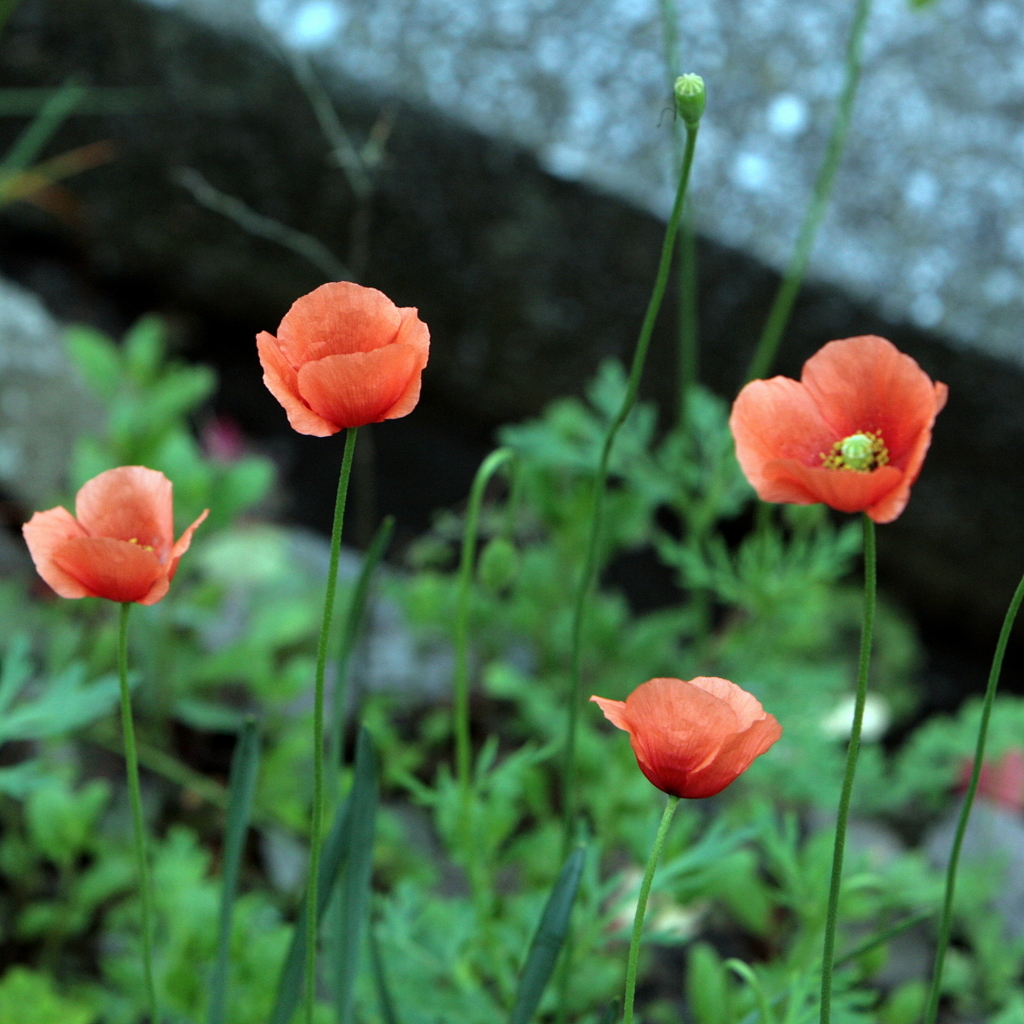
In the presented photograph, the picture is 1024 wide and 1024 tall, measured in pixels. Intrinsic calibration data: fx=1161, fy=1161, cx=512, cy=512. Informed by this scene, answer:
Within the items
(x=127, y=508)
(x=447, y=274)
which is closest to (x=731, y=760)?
(x=127, y=508)

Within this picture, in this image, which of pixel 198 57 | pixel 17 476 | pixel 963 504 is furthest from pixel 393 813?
pixel 198 57

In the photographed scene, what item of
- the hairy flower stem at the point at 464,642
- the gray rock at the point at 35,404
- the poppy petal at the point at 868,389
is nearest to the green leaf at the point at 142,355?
the gray rock at the point at 35,404

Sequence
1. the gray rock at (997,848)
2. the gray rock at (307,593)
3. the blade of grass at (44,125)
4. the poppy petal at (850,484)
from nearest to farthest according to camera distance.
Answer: the poppy petal at (850,484) < the gray rock at (997,848) < the gray rock at (307,593) < the blade of grass at (44,125)

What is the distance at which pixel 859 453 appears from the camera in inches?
22.4

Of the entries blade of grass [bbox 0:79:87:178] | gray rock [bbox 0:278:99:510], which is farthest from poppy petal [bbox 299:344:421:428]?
blade of grass [bbox 0:79:87:178]

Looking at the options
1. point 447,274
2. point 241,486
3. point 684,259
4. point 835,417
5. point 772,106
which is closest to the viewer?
point 835,417

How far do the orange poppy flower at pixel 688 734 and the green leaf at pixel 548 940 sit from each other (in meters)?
0.20

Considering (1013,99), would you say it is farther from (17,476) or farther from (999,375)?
(17,476)

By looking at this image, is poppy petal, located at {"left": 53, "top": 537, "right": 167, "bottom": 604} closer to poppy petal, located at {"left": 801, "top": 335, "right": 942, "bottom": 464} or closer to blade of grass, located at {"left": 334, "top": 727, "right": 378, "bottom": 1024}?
blade of grass, located at {"left": 334, "top": 727, "right": 378, "bottom": 1024}

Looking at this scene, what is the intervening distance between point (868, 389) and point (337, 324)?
0.87 feet

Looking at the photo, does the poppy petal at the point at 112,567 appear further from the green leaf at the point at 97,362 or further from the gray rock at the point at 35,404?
the gray rock at the point at 35,404

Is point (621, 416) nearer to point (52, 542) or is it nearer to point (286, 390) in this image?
point (286, 390)

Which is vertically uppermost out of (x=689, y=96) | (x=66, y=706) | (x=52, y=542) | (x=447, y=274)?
(x=689, y=96)

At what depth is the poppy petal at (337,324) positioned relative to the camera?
1.82 feet
